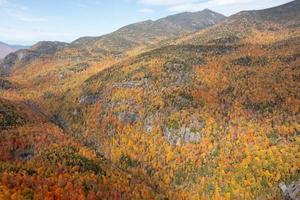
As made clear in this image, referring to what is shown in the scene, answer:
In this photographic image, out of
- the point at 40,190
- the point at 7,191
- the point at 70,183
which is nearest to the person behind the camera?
the point at 7,191

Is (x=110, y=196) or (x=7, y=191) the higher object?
(x=7, y=191)

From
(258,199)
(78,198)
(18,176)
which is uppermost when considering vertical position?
(18,176)

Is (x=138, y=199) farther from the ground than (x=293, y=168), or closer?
closer

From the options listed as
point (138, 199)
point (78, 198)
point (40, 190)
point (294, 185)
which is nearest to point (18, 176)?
point (40, 190)

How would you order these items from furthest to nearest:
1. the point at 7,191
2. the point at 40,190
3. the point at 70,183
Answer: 1. the point at 70,183
2. the point at 40,190
3. the point at 7,191

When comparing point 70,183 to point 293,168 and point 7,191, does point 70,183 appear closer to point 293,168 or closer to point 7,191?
point 7,191

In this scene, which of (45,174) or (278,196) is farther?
(45,174)

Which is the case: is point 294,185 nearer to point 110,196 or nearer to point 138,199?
point 138,199

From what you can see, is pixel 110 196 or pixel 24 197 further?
pixel 110 196

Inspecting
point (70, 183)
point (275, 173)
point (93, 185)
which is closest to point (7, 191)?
point (70, 183)
